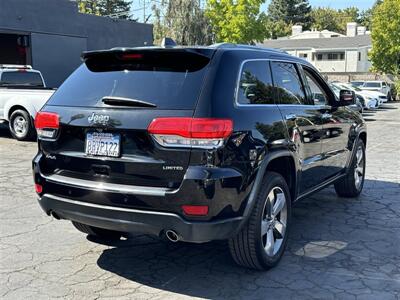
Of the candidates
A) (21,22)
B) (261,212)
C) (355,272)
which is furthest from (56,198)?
(21,22)

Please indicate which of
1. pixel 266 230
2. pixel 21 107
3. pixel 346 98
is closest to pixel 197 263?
pixel 266 230

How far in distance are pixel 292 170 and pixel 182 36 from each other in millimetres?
37560

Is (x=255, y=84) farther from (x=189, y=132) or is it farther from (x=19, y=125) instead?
(x=19, y=125)

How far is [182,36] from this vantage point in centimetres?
4100

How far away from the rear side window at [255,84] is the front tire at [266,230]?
65 centimetres

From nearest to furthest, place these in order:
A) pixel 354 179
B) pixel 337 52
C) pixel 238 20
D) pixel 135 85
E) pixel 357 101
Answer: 1. pixel 135 85
2. pixel 354 179
3. pixel 357 101
4. pixel 238 20
5. pixel 337 52

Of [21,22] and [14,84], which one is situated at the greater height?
[21,22]

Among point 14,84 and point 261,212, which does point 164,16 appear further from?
point 261,212

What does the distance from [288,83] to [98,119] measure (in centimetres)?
204

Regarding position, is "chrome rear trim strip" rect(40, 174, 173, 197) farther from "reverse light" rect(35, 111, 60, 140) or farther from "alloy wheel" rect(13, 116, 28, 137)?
"alloy wheel" rect(13, 116, 28, 137)

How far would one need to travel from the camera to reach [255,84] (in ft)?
14.1

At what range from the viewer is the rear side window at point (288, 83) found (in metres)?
4.75

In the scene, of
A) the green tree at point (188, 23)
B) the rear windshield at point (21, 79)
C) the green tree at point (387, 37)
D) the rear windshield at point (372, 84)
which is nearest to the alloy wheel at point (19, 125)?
the rear windshield at point (21, 79)

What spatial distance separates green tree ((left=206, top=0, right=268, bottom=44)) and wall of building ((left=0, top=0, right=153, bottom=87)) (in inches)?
575
